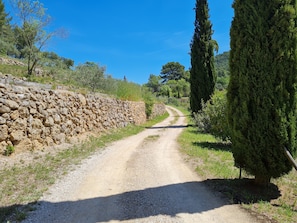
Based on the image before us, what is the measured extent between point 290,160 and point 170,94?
58368 mm

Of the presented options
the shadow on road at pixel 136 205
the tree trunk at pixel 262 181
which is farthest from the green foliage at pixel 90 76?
the tree trunk at pixel 262 181

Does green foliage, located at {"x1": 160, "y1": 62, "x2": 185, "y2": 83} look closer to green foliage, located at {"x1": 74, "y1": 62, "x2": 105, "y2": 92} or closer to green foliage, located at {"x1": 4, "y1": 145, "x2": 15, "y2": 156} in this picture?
green foliage, located at {"x1": 74, "y1": 62, "x2": 105, "y2": 92}

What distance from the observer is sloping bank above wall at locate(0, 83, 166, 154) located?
271 inches

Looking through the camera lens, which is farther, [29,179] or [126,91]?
[126,91]

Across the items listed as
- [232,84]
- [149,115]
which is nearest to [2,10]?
[149,115]

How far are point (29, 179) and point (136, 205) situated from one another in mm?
2934

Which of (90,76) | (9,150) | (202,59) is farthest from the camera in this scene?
(202,59)

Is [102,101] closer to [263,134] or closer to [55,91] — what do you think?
[55,91]

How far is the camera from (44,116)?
844cm

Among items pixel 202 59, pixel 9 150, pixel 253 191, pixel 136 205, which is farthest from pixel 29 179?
pixel 202 59

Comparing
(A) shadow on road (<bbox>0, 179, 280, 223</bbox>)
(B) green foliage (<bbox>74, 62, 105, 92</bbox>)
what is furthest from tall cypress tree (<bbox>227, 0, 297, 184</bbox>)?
(B) green foliage (<bbox>74, 62, 105, 92</bbox>)

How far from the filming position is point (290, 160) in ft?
13.6

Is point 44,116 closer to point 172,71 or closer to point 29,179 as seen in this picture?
point 29,179

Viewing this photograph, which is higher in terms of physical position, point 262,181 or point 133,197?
point 262,181
